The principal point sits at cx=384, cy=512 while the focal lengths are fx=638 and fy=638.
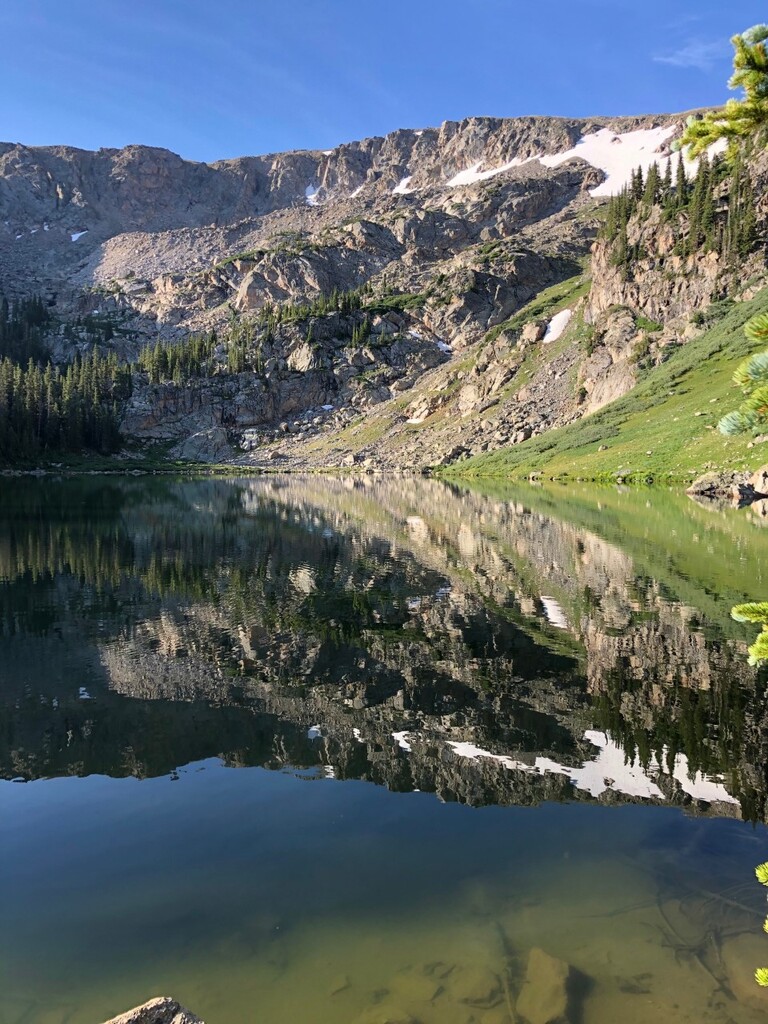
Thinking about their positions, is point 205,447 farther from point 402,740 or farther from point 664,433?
point 402,740

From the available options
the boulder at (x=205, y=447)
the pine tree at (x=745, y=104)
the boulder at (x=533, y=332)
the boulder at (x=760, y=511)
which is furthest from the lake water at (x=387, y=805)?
the boulder at (x=205, y=447)

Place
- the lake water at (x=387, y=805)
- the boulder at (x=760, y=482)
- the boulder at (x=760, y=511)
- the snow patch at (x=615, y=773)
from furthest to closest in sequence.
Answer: the boulder at (x=760, y=482) < the boulder at (x=760, y=511) < the snow patch at (x=615, y=773) < the lake water at (x=387, y=805)

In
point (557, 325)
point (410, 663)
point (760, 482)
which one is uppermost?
point (557, 325)

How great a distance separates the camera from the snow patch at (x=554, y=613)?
22.1 m

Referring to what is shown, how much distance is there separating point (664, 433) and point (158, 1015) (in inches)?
3490

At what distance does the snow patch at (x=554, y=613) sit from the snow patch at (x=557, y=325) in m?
135

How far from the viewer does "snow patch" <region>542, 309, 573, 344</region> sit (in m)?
150

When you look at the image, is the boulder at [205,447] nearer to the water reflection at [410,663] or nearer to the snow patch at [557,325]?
the snow patch at [557,325]

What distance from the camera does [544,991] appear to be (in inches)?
263

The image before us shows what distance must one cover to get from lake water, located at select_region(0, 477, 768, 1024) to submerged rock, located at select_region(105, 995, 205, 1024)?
122 cm

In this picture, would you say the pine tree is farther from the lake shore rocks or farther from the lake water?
the lake shore rocks

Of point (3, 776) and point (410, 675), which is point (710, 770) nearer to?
point (410, 675)

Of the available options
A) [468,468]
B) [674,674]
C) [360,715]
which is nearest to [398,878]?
→ [360,715]

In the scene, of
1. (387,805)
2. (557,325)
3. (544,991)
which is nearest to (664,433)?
(557,325)
